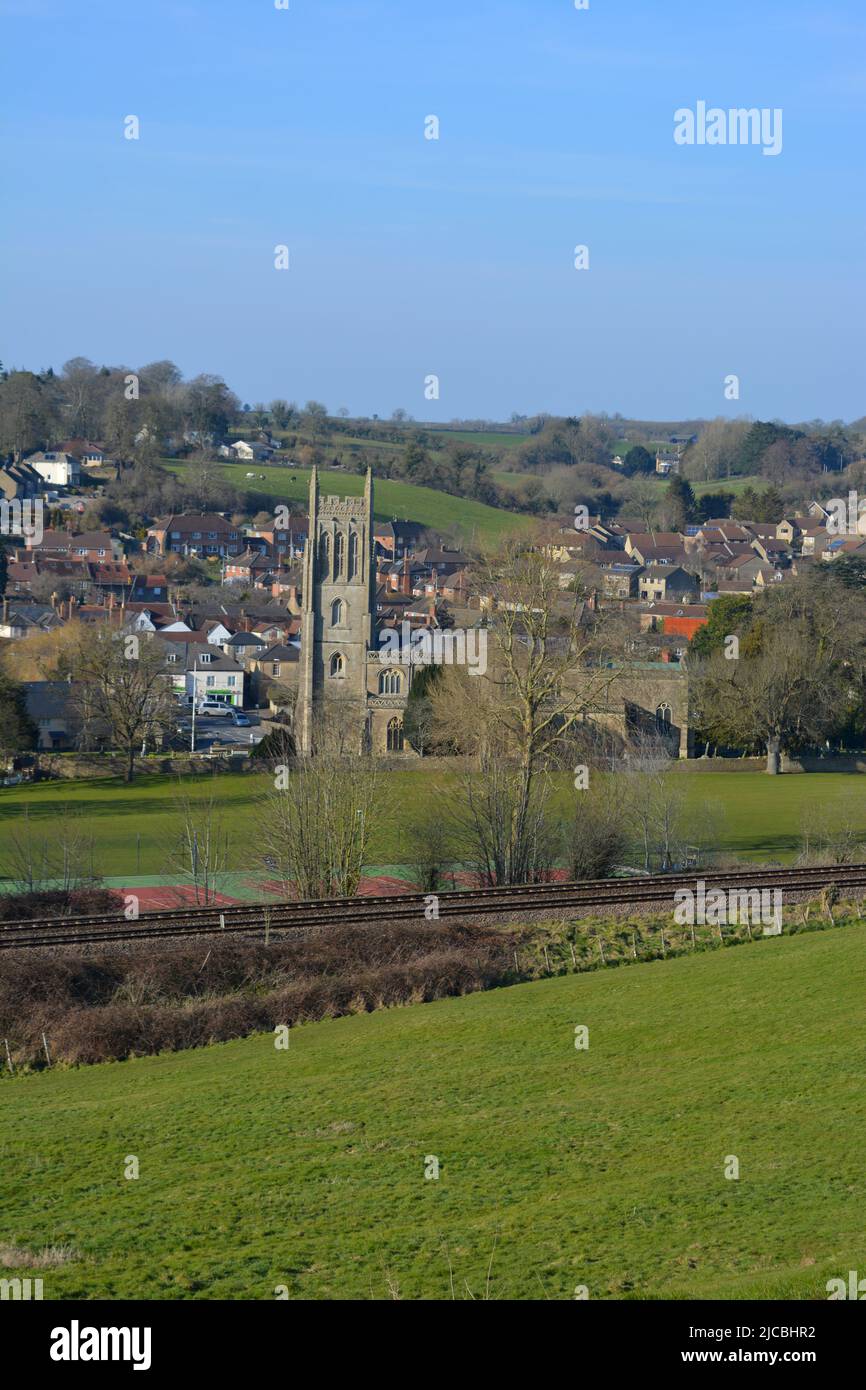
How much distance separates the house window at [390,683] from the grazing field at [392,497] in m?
62.4

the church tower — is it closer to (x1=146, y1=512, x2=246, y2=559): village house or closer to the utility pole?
the utility pole

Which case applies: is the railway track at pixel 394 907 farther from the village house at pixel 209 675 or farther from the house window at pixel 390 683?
the village house at pixel 209 675

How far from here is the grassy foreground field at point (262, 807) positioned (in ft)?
131

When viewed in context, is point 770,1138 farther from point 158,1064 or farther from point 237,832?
point 237,832

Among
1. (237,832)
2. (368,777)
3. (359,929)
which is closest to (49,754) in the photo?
(237,832)

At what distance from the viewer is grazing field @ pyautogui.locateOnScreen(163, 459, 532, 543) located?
136m

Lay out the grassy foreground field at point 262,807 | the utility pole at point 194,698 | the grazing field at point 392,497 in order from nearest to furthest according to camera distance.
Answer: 1. the grassy foreground field at point 262,807
2. the utility pole at point 194,698
3. the grazing field at point 392,497

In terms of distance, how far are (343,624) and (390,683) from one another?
3777 millimetres

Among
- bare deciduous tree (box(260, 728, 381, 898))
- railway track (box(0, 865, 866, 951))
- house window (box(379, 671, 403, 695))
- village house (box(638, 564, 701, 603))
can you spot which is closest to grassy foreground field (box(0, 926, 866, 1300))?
railway track (box(0, 865, 866, 951))

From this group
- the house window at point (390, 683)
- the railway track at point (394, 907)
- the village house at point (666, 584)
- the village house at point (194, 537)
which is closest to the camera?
the railway track at point (394, 907)

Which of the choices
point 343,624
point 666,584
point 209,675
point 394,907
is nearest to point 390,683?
point 343,624

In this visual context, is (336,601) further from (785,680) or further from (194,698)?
(785,680)

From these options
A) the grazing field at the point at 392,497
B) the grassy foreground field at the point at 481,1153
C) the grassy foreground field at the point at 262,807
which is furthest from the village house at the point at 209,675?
the grassy foreground field at the point at 481,1153

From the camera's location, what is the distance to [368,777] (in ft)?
117
